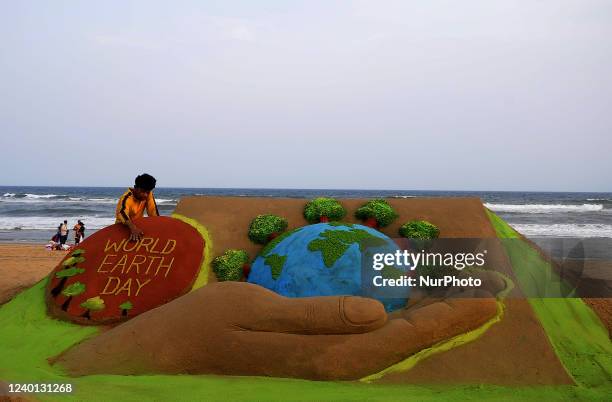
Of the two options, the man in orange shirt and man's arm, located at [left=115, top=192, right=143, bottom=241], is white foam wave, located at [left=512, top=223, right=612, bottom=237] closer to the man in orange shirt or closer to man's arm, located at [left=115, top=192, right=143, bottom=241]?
the man in orange shirt

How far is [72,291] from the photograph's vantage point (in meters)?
5.77

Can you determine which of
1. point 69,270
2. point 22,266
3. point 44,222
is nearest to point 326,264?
point 69,270

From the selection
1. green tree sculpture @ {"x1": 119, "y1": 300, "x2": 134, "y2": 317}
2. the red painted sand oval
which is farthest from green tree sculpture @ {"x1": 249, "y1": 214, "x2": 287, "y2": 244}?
green tree sculpture @ {"x1": 119, "y1": 300, "x2": 134, "y2": 317}

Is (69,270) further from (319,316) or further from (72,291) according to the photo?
(319,316)

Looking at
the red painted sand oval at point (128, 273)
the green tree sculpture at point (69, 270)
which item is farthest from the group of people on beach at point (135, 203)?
the green tree sculpture at point (69, 270)

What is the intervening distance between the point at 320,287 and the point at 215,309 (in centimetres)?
112

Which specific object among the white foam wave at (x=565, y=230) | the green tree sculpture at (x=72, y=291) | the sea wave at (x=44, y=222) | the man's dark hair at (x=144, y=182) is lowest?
the sea wave at (x=44, y=222)

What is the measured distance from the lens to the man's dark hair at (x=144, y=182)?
6191mm

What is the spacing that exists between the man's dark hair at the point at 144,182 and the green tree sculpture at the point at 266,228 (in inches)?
54.9

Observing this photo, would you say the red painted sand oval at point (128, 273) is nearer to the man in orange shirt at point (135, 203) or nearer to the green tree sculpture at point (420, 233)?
the man in orange shirt at point (135, 203)

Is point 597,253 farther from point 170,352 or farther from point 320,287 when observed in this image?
point 170,352

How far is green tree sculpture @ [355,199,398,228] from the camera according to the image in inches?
251

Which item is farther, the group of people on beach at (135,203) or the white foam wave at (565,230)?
the white foam wave at (565,230)

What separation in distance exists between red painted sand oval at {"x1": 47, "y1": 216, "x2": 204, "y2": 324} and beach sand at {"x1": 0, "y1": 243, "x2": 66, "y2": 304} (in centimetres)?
150
